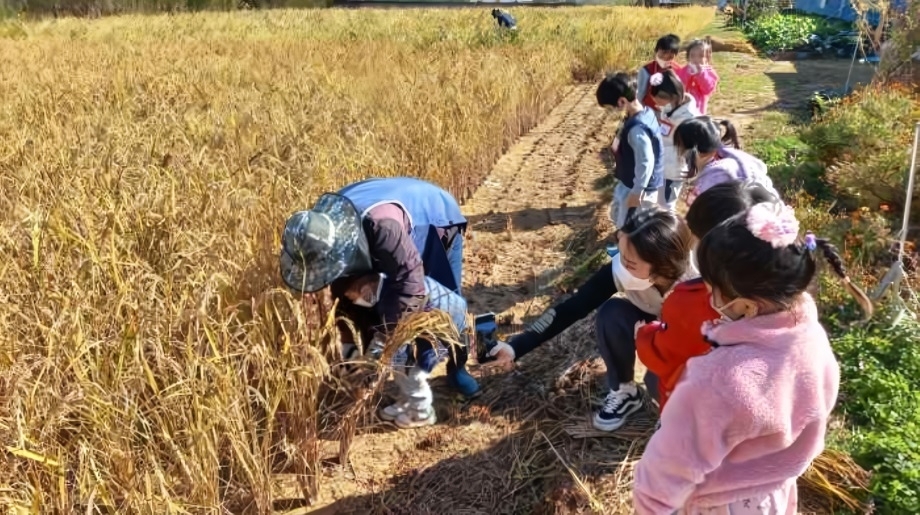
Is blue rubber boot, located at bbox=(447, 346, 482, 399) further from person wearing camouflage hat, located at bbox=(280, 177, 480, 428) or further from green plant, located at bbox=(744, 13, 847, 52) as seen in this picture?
green plant, located at bbox=(744, 13, 847, 52)

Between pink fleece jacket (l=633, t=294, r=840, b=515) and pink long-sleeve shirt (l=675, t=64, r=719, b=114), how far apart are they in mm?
4061

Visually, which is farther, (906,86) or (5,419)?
(906,86)

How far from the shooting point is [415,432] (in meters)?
2.62

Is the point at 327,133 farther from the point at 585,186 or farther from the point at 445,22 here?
the point at 445,22

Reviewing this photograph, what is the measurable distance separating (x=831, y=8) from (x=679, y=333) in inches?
708

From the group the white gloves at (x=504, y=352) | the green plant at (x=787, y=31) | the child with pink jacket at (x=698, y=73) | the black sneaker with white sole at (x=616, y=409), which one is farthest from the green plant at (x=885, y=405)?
the green plant at (x=787, y=31)

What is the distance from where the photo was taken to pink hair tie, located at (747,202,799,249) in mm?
1200

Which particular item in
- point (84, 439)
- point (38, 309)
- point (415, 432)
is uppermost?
point (38, 309)

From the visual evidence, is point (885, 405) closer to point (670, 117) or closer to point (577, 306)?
point (577, 306)

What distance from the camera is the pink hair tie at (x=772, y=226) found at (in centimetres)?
120

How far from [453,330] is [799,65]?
11.6 meters

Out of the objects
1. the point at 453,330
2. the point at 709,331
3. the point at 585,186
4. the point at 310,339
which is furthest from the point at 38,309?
the point at 585,186

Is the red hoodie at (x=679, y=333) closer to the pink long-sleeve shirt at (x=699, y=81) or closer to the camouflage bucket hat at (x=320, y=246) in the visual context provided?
the camouflage bucket hat at (x=320, y=246)

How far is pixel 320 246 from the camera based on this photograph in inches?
79.9
